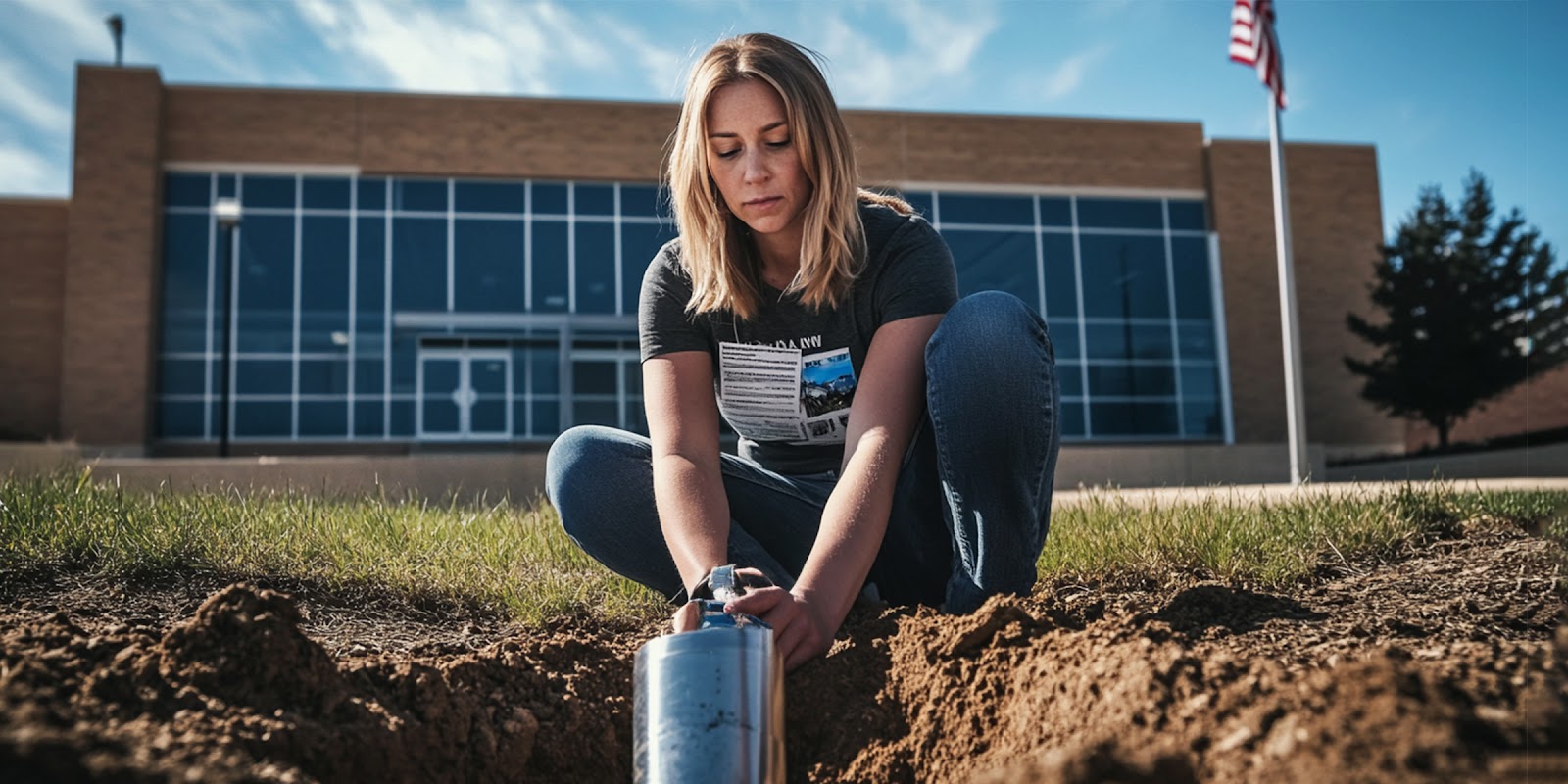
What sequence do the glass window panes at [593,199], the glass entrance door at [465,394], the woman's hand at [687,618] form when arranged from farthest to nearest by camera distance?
1. the glass window panes at [593,199]
2. the glass entrance door at [465,394]
3. the woman's hand at [687,618]

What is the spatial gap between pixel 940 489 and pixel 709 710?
112cm

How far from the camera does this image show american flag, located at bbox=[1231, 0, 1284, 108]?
13.2 meters

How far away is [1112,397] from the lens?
72.8 feet

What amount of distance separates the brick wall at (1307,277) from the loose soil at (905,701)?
2182cm

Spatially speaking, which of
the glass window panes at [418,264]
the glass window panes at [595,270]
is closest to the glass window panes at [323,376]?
the glass window panes at [418,264]

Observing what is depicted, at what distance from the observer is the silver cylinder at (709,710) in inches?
51.8

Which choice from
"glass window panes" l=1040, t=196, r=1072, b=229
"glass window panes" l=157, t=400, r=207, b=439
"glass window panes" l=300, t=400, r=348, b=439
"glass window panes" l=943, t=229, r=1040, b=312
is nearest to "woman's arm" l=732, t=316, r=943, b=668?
"glass window panes" l=300, t=400, r=348, b=439

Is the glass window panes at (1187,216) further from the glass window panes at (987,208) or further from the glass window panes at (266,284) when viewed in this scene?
the glass window panes at (266,284)

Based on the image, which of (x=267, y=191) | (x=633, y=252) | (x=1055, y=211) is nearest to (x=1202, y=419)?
(x=1055, y=211)

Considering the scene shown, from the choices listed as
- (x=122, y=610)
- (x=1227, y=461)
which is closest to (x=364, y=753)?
(x=122, y=610)

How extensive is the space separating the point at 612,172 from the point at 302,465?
10.7 meters

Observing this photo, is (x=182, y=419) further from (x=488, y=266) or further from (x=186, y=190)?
(x=488, y=266)

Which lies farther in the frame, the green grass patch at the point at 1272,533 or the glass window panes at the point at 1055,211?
the glass window panes at the point at 1055,211

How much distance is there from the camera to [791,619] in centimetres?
159
